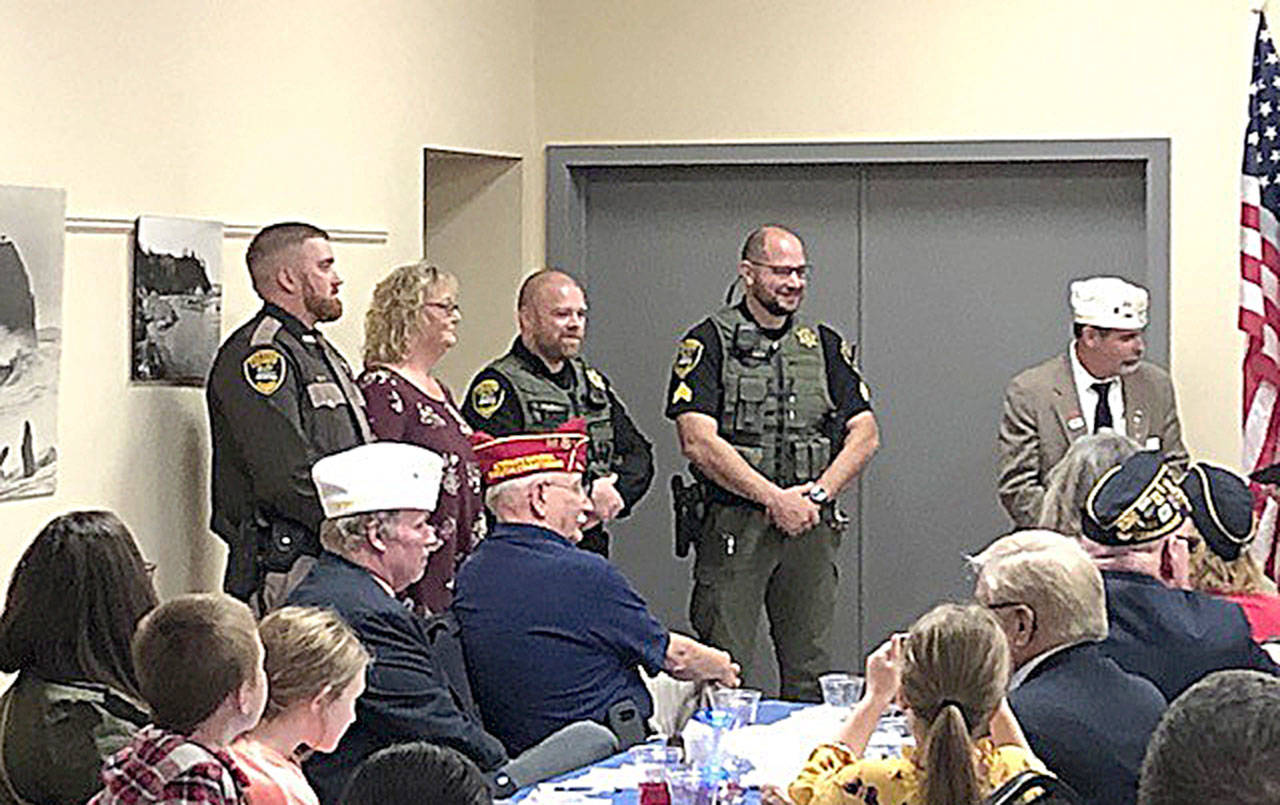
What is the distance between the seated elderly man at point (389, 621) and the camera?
4.39 meters

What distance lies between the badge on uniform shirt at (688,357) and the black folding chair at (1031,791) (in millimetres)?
4441

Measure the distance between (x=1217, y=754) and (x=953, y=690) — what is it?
1.21 metres

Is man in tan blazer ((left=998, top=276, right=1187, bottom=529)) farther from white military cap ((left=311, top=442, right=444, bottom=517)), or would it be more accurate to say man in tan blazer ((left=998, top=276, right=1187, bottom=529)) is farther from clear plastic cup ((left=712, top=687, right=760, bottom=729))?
clear plastic cup ((left=712, top=687, right=760, bottom=729))

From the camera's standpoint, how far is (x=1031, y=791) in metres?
2.90

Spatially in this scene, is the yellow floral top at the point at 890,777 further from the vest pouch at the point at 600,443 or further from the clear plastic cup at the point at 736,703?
the vest pouch at the point at 600,443

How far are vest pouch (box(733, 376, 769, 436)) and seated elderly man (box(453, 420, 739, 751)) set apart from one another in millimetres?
2223

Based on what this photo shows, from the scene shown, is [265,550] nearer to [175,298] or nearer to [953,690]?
[175,298]

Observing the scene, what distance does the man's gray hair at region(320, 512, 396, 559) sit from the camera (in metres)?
4.56

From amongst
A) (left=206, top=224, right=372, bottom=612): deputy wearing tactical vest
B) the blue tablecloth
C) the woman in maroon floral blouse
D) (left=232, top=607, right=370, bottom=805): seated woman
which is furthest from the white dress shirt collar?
(left=232, top=607, right=370, bottom=805): seated woman

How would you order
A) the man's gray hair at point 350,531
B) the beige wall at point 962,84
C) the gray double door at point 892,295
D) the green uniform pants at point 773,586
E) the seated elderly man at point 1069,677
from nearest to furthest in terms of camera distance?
the seated elderly man at point 1069,677, the man's gray hair at point 350,531, the green uniform pants at point 773,586, the beige wall at point 962,84, the gray double door at point 892,295

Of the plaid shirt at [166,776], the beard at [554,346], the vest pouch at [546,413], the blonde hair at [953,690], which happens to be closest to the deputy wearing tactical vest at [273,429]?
the vest pouch at [546,413]

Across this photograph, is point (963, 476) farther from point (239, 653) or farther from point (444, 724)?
point (239, 653)

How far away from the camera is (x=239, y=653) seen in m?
3.31

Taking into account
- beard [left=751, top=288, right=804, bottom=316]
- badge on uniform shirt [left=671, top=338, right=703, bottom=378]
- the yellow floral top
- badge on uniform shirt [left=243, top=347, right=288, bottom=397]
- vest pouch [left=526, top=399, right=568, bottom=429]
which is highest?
beard [left=751, top=288, right=804, bottom=316]
